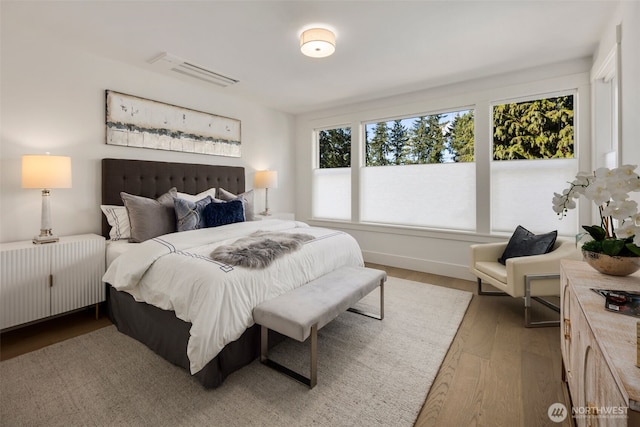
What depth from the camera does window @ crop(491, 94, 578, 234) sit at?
3.25 m

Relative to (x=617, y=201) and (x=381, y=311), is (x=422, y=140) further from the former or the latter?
(x=617, y=201)

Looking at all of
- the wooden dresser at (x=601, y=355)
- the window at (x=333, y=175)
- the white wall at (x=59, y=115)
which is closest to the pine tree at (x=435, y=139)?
the window at (x=333, y=175)

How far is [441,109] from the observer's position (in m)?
3.92

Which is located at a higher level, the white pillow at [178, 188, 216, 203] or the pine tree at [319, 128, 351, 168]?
the pine tree at [319, 128, 351, 168]

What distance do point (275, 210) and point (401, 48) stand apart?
3237 millimetres

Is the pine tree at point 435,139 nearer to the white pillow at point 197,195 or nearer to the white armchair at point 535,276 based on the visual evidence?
the white armchair at point 535,276

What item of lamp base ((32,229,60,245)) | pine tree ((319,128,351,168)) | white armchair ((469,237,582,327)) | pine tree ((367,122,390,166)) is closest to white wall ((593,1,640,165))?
white armchair ((469,237,582,327))

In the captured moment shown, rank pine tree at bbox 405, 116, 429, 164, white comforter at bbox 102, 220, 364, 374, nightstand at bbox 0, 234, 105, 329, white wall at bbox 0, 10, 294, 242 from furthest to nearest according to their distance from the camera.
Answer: pine tree at bbox 405, 116, 429, 164, white wall at bbox 0, 10, 294, 242, nightstand at bbox 0, 234, 105, 329, white comforter at bbox 102, 220, 364, 374

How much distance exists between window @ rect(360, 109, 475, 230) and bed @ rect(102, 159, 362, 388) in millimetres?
1653

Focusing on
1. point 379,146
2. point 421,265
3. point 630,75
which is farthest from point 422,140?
point 630,75

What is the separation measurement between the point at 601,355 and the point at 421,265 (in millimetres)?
3395

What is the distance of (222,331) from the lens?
173 cm

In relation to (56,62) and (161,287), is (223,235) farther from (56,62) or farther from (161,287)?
(56,62)

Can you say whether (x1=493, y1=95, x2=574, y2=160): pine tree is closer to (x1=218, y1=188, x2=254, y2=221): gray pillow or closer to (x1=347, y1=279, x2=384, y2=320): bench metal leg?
(x1=347, y1=279, x2=384, y2=320): bench metal leg
